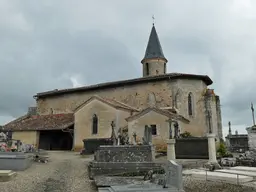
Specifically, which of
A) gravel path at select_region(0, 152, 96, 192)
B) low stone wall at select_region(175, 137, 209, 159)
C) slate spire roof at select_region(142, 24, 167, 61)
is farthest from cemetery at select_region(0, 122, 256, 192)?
slate spire roof at select_region(142, 24, 167, 61)

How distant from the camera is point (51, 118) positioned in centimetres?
2889

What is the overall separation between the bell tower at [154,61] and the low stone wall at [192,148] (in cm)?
1791

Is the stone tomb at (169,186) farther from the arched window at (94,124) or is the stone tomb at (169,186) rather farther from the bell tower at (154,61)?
the bell tower at (154,61)

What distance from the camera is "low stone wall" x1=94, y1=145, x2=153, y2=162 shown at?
402 inches

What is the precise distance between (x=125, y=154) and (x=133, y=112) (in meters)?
14.4

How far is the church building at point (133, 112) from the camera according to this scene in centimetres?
2106

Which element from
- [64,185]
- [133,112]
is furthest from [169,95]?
[64,185]

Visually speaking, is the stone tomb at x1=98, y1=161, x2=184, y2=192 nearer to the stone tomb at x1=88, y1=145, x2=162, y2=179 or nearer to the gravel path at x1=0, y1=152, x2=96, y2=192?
the gravel path at x1=0, y1=152, x2=96, y2=192

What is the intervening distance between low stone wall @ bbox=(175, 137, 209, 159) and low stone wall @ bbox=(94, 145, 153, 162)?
665cm

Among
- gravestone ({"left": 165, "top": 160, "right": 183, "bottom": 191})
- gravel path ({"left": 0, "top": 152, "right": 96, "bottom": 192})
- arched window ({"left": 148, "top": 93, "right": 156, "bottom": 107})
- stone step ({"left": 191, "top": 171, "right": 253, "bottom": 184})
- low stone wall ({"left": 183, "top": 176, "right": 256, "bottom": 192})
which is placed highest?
arched window ({"left": 148, "top": 93, "right": 156, "bottom": 107})

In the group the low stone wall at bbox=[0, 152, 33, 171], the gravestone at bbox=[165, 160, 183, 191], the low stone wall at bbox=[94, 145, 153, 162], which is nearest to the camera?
the gravestone at bbox=[165, 160, 183, 191]

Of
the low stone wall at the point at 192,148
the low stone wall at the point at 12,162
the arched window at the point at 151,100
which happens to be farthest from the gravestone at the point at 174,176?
the arched window at the point at 151,100

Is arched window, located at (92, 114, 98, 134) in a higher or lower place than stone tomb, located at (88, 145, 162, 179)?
higher

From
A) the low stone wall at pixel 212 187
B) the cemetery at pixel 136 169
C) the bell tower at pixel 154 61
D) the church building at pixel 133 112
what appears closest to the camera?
the low stone wall at pixel 212 187
